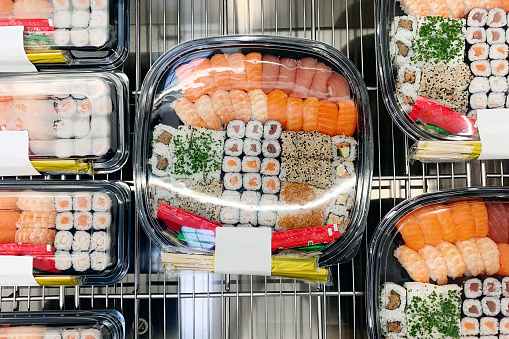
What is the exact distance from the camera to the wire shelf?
59.2 inches

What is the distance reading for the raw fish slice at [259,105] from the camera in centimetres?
142

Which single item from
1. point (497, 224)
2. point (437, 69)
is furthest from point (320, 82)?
point (497, 224)

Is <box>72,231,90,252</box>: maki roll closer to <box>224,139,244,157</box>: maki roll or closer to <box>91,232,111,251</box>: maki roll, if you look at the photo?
<box>91,232,111,251</box>: maki roll

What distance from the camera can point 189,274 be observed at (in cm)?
140

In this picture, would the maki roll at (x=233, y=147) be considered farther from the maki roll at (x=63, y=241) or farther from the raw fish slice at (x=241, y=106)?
the maki roll at (x=63, y=241)

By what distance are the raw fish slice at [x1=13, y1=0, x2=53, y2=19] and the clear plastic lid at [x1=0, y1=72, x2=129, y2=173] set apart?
19 cm

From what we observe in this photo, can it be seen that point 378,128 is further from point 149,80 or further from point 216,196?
point 149,80

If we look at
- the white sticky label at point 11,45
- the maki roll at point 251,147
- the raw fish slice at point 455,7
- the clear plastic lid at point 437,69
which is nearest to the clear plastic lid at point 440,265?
the clear plastic lid at point 437,69

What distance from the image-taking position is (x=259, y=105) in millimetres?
1417

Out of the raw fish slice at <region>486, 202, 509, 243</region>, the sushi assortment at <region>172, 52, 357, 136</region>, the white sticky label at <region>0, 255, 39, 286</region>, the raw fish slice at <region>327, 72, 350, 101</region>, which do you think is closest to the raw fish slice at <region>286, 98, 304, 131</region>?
the sushi assortment at <region>172, 52, 357, 136</region>

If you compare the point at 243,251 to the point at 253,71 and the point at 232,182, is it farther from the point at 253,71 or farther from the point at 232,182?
the point at 253,71

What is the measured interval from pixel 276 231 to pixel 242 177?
21 centimetres

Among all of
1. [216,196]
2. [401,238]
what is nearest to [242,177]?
[216,196]

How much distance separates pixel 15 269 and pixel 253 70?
972mm
